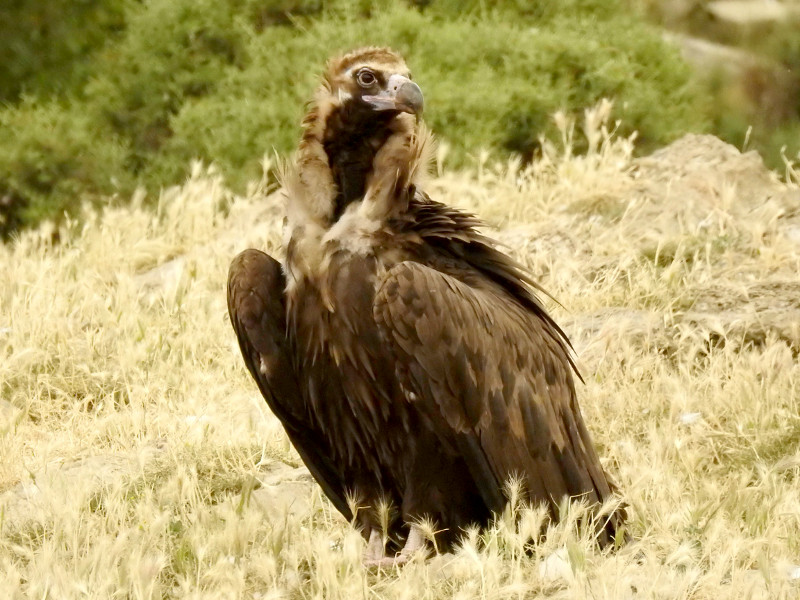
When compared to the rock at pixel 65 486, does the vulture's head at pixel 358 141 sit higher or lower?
higher

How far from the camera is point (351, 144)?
16.3ft

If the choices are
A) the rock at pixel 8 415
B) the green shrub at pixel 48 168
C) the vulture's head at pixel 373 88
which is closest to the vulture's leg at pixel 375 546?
the vulture's head at pixel 373 88

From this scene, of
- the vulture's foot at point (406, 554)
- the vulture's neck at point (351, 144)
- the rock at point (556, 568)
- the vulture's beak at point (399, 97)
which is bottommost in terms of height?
the vulture's foot at point (406, 554)

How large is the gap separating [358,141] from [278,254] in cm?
54

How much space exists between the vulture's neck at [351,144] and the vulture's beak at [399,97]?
0.19 feet

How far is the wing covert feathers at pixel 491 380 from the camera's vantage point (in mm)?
4508

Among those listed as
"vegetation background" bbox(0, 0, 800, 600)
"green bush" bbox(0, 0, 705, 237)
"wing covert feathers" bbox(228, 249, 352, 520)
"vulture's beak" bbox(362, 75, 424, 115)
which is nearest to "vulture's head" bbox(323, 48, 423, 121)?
"vulture's beak" bbox(362, 75, 424, 115)

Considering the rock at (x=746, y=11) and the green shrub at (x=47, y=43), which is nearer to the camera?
the green shrub at (x=47, y=43)

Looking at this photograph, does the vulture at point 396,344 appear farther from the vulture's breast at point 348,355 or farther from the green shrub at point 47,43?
the green shrub at point 47,43

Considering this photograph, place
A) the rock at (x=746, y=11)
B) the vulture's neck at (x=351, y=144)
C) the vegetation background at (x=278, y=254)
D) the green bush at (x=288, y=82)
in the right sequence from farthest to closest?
the rock at (x=746, y=11) → the green bush at (x=288, y=82) → the vulture's neck at (x=351, y=144) → the vegetation background at (x=278, y=254)

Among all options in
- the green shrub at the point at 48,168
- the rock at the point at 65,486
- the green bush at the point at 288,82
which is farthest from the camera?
the green shrub at the point at 48,168

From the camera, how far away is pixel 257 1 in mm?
11773

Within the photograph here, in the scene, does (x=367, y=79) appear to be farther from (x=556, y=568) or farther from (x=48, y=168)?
(x=48, y=168)

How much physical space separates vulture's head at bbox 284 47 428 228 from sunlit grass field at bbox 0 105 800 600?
109 centimetres
